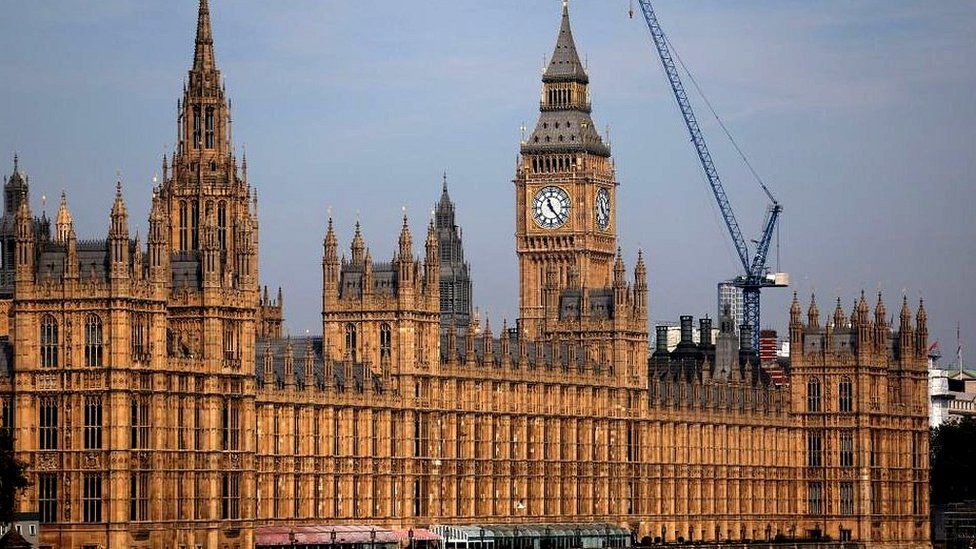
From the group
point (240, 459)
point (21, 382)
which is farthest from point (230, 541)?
point (21, 382)

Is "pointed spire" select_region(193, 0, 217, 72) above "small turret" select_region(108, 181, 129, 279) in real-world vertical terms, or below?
above

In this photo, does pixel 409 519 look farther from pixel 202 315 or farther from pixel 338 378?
pixel 202 315

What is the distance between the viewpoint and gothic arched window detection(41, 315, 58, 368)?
529 ft

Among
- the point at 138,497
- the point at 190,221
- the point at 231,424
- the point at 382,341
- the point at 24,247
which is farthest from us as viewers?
the point at 382,341

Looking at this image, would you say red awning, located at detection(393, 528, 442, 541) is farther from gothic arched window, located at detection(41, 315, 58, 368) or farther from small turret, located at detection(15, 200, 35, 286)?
small turret, located at detection(15, 200, 35, 286)

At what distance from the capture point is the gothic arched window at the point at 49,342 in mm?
161250

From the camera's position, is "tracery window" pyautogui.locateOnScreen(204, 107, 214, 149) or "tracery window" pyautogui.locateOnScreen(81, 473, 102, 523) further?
"tracery window" pyautogui.locateOnScreen(204, 107, 214, 149)

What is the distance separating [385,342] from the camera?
645ft

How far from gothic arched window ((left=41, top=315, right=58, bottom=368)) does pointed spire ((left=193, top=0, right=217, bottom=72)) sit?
118 feet

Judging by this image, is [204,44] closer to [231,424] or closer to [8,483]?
[231,424]

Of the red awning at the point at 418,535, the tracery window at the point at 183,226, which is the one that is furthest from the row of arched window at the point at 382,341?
the tracery window at the point at 183,226

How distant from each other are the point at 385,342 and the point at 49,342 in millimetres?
38616

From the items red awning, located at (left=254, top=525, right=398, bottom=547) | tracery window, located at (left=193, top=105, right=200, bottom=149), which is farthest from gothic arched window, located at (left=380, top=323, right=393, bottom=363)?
tracery window, located at (left=193, top=105, right=200, bottom=149)

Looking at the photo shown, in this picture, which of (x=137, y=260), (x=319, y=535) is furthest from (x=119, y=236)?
(x=319, y=535)
